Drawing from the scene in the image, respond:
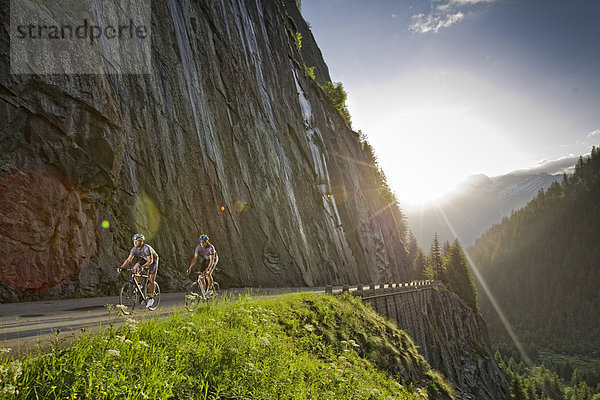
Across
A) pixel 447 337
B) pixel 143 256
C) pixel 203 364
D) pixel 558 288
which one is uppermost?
pixel 143 256

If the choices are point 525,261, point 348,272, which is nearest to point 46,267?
point 348,272

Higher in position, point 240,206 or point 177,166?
point 177,166

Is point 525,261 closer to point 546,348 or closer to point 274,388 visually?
point 546,348

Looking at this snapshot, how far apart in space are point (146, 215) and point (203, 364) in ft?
37.0

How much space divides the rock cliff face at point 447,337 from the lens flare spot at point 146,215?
38.1 ft

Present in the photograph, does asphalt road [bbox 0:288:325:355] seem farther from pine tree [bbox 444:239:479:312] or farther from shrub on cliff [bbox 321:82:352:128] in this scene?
pine tree [bbox 444:239:479:312]

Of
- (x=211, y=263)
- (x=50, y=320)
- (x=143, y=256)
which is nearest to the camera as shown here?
(x=50, y=320)

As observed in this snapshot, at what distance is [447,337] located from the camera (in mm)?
35406

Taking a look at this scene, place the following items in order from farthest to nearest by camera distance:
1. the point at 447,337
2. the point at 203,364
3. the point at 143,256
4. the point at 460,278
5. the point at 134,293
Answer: the point at 460,278 → the point at 447,337 → the point at 143,256 → the point at 134,293 → the point at 203,364

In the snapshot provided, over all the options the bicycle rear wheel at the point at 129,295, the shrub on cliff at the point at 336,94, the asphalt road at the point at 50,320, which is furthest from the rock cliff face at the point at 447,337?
the shrub on cliff at the point at 336,94

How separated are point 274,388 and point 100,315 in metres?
5.28

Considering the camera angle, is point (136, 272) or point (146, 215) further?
point (146, 215)

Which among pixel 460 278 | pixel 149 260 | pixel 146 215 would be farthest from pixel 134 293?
pixel 460 278

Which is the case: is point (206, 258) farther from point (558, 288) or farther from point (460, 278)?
point (558, 288)
